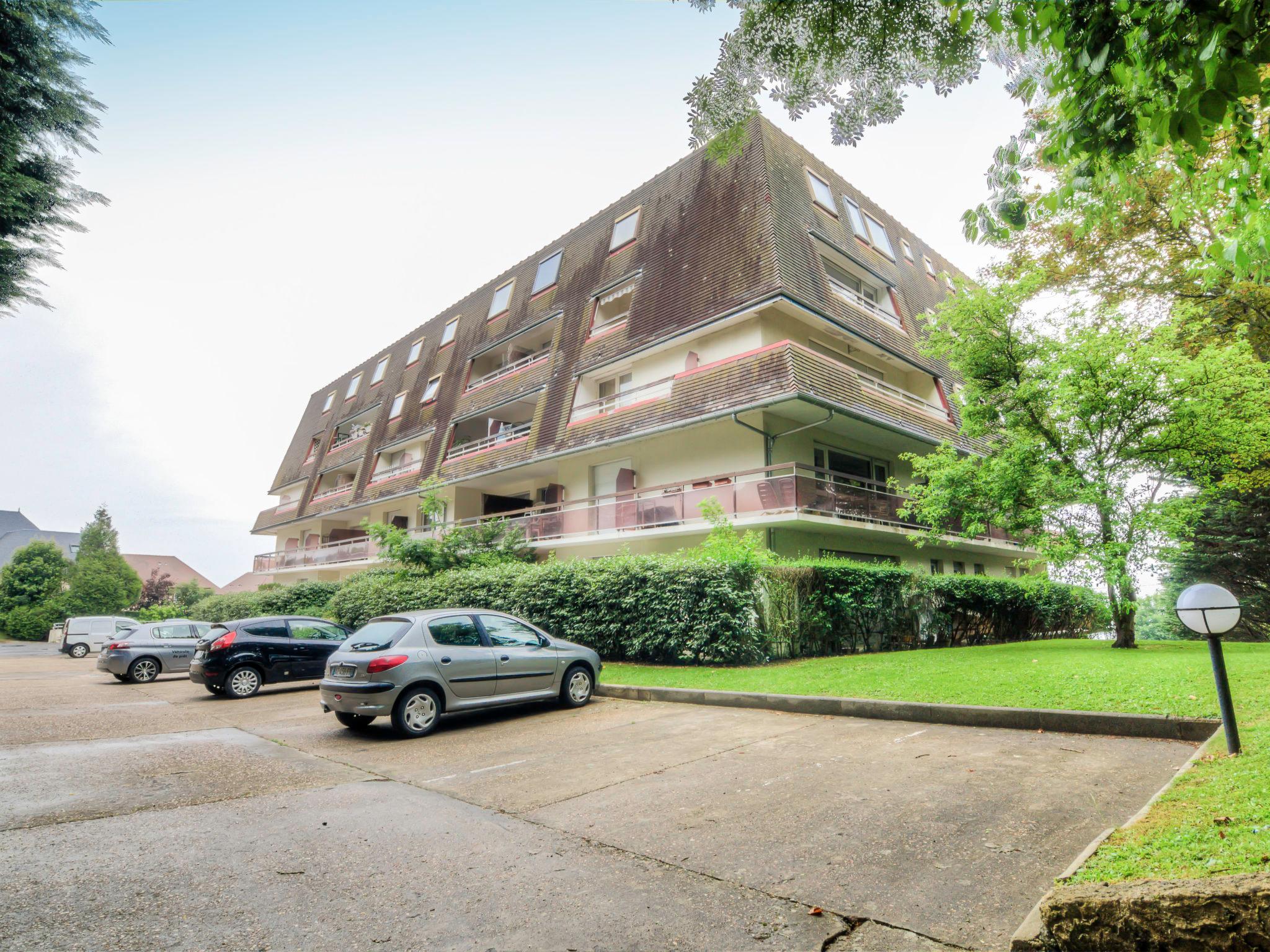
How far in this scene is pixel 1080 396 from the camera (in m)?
15.0

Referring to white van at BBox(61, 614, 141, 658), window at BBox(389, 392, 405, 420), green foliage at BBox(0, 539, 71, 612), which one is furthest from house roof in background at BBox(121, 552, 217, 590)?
window at BBox(389, 392, 405, 420)

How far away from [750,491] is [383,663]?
34.4 ft

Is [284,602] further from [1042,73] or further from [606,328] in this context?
[1042,73]

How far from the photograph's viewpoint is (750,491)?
16812 mm

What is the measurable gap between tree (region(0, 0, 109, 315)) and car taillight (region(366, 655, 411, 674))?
6.05m

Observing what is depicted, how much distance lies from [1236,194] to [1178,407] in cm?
1214

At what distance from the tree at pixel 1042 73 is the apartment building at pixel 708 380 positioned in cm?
1156

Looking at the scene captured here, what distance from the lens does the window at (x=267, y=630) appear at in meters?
14.1

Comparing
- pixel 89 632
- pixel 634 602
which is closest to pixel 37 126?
pixel 634 602

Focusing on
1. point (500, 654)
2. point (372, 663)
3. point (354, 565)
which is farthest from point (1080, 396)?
point (354, 565)

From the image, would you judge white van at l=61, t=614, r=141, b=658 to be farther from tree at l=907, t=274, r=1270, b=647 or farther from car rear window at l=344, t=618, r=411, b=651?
tree at l=907, t=274, r=1270, b=647

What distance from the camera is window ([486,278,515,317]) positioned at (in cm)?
2925

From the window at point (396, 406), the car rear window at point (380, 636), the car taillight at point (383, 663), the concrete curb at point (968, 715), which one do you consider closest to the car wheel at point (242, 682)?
the car rear window at point (380, 636)

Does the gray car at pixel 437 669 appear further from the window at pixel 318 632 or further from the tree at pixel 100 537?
the tree at pixel 100 537
